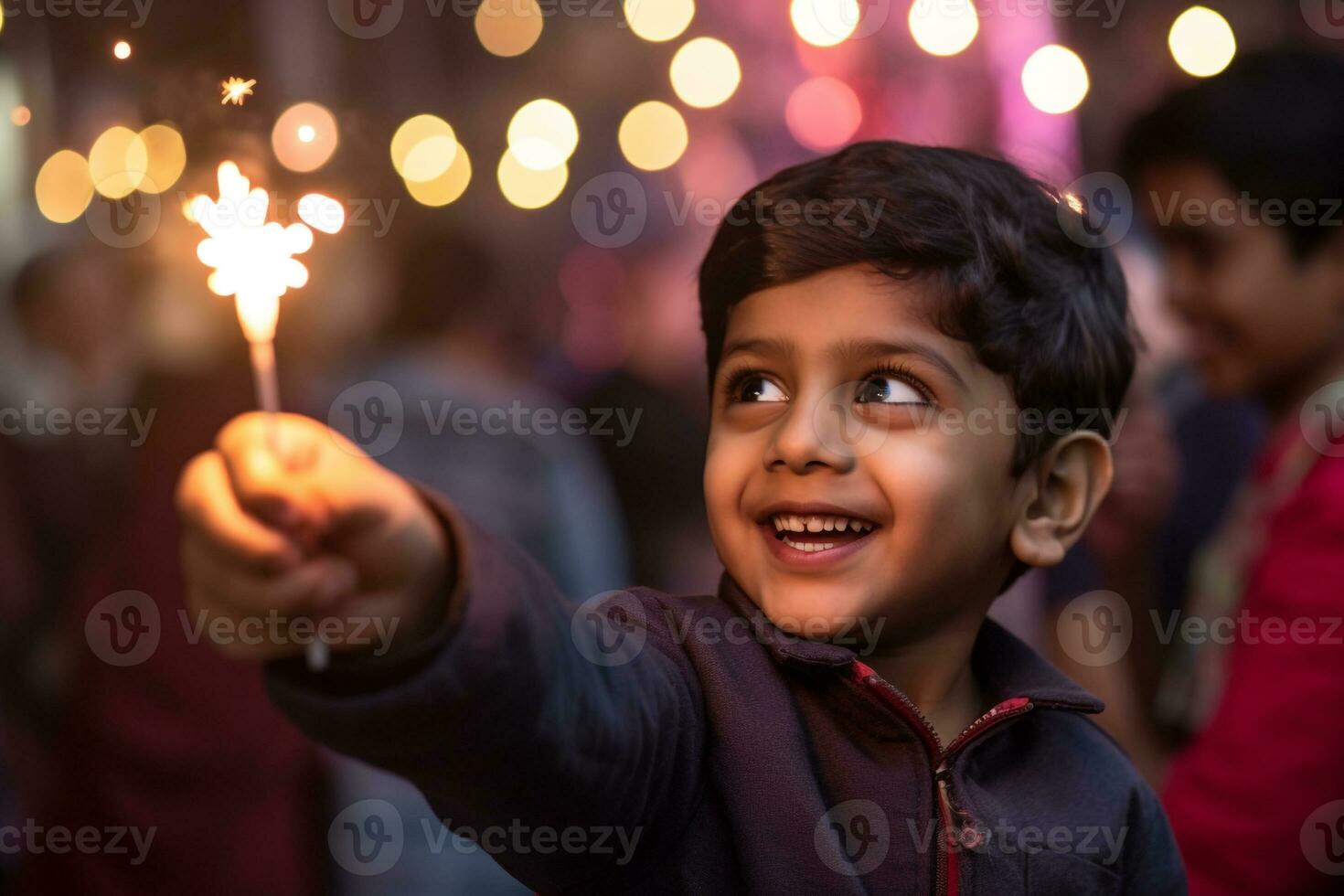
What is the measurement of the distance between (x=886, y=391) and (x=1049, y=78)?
3.07 m

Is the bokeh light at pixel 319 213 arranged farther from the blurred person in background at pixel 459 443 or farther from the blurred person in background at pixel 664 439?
the blurred person in background at pixel 664 439

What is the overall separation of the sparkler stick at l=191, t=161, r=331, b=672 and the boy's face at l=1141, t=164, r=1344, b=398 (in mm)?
1560

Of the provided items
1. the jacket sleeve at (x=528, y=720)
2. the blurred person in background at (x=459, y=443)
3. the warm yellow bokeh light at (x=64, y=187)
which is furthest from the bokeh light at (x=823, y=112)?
the jacket sleeve at (x=528, y=720)

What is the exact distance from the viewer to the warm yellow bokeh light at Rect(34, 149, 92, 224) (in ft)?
5.73

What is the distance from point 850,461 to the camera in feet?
3.49

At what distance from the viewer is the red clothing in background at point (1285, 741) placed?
1.52m

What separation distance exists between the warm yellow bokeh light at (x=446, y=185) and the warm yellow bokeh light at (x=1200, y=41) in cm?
226

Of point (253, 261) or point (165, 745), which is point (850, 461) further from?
point (165, 745)

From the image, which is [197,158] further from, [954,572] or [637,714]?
[954,572]

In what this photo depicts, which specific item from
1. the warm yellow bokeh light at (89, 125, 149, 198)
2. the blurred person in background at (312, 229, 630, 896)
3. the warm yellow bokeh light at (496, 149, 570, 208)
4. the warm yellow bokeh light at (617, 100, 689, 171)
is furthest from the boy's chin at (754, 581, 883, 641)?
the warm yellow bokeh light at (617, 100, 689, 171)

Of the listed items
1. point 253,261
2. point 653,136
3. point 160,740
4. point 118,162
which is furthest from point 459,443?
point 653,136

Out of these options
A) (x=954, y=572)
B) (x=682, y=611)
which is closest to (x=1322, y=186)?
(x=954, y=572)

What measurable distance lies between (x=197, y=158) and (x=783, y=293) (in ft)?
1.61

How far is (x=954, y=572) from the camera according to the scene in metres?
1.12
